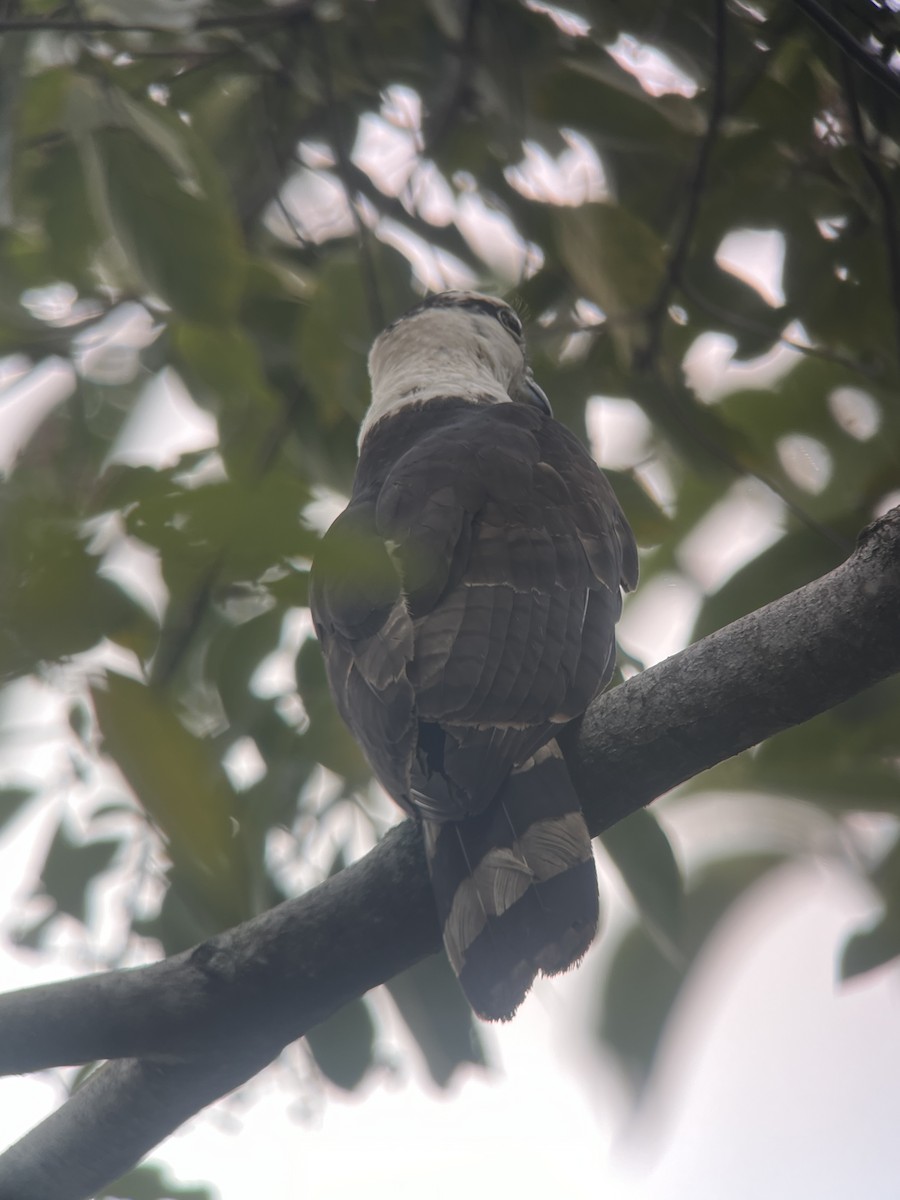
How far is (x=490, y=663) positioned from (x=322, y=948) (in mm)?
526

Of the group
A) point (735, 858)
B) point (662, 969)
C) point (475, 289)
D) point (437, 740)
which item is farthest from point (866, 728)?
point (475, 289)

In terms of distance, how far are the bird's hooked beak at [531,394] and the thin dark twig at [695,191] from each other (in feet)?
1.17

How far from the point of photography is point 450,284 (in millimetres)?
3701

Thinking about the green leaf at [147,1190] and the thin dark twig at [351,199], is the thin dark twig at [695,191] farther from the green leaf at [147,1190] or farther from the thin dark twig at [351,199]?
the green leaf at [147,1190]

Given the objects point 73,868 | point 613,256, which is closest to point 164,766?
point 73,868

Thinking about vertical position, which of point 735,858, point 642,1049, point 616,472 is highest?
point 616,472

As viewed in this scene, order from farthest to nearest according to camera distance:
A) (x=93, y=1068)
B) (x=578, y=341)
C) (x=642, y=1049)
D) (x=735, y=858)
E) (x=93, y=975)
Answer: (x=578, y=341) < (x=735, y=858) < (x=642, y=1049) < (x=93, y=1068) < (x=93, y=975)

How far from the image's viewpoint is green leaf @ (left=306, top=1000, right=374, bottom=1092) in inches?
96.6

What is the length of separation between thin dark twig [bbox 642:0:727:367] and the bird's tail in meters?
1.35

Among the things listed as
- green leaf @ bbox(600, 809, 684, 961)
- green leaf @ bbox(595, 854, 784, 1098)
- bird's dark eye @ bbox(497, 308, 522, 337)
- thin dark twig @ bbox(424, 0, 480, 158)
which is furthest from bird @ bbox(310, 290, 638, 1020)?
thin dark twig @ bbox(424, 0, 480, 158)

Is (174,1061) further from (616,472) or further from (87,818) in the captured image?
(616,472)

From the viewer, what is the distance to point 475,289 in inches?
148

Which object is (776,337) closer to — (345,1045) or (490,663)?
(490,663)

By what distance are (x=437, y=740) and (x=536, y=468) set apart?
731 mm
